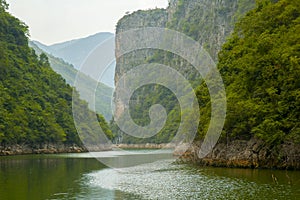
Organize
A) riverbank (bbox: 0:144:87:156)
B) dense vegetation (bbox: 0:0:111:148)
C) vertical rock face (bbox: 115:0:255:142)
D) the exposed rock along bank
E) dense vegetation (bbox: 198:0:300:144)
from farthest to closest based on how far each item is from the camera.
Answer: vertical rock face (bbox: 115:0:255:142) → dense vegetation (bbox: 0:0:111:148) → the exposed rock along bank → riverbank (bbox: 0:144:87:156) → dense vegetation (bbox: 198:0:300:144)

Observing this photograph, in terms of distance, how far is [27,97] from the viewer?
7925cm

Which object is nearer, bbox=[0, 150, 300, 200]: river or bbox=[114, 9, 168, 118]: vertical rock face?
bbox=[0, 150, 300, 200]: river

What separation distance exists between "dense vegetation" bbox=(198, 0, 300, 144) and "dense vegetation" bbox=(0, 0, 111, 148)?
37567 millimetres

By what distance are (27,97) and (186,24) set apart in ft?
244

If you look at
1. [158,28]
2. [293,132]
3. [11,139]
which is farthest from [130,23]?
[293,132]

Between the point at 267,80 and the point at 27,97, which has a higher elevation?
the point at 27,97

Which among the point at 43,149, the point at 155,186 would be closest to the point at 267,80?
the point at 155,186

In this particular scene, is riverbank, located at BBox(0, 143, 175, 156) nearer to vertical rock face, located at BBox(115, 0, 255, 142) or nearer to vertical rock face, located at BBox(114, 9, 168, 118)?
vertical rock face, located at BBox(115, 0, 255, 142)

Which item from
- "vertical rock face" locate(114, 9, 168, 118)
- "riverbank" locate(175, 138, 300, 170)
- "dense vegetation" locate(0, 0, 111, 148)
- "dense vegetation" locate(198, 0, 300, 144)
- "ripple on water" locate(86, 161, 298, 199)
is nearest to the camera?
"ripple on water" locate(86, 161, 298, 199)

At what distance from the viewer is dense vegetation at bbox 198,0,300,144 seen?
32062 millimetres

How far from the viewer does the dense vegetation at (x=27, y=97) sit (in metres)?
68.6

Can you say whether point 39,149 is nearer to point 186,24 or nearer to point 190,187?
point 190,187

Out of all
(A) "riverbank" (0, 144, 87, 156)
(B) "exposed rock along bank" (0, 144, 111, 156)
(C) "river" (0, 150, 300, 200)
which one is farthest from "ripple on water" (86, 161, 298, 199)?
(B) "exposed rock along bank" (0, 144, 111, 156)

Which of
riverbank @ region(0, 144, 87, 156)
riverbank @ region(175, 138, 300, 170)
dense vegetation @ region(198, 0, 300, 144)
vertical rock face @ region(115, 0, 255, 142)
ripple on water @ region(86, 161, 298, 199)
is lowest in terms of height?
ripple on water @ region(86, 161, 298, 199)
